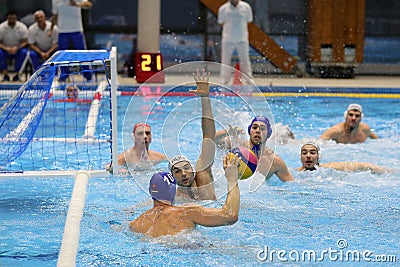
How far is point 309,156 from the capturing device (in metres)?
6.34

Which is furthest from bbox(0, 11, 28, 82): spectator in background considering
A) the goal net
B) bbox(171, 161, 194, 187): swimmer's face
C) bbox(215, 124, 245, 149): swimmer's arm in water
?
bbox(171, 161, 194, 187): swimmer's face

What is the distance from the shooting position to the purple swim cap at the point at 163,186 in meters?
4.30

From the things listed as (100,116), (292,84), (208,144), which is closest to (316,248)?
(208,144)

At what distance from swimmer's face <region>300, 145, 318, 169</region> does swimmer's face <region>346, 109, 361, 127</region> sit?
1.34 metres

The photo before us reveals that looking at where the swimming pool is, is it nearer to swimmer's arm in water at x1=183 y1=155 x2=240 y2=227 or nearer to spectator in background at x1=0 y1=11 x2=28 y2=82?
swimmer's arm in water at x1=183 y1=155 x2=240 y2=227

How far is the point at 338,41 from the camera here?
1367cm

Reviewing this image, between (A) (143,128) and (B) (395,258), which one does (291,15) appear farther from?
(B) (395,258)

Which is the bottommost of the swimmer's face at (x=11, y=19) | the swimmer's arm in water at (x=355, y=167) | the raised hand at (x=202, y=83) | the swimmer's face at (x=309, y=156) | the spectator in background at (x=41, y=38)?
the swimmer's arm in water at (x=355, y=167)

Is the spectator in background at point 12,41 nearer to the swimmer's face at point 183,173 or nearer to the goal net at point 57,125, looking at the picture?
the goal net at point 57,125

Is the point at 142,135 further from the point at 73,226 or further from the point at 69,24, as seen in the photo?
the point at 69,24

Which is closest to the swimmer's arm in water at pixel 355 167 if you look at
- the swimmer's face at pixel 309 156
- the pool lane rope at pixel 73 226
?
the swimmer's face at pixel 309 156

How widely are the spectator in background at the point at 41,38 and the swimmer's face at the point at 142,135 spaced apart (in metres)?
5.56

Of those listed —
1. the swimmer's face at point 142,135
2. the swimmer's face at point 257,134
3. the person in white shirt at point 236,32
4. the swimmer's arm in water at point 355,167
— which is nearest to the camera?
the swimmer's face at point 257,134

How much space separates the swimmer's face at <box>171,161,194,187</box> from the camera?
4414 millimetres
